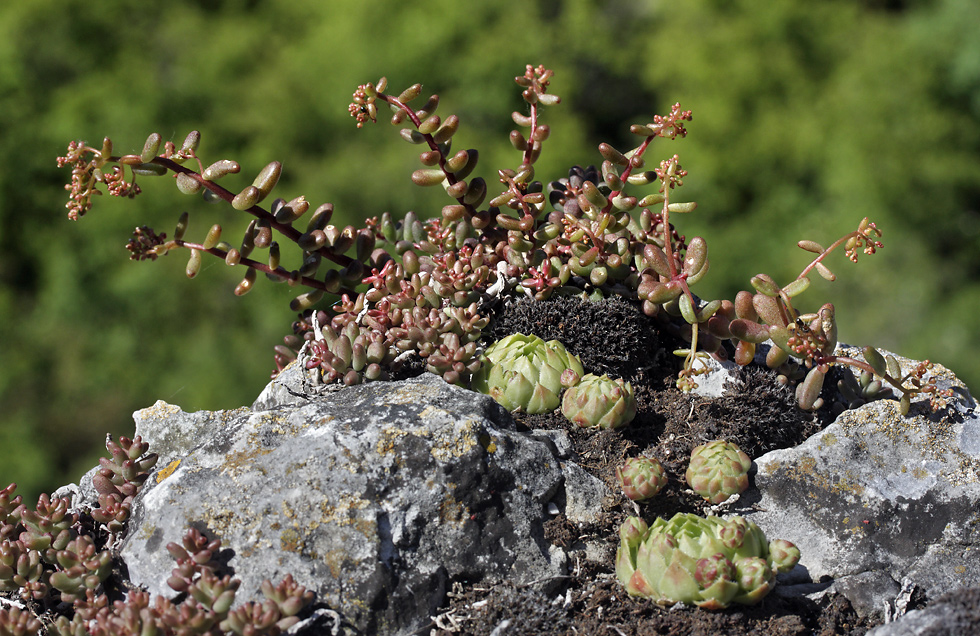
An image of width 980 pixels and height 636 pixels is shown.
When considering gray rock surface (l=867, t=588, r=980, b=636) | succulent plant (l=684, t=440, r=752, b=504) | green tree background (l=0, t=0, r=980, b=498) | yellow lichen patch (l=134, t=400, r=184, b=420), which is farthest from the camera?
green tree background (l=0, t=0, r=980, b=498)

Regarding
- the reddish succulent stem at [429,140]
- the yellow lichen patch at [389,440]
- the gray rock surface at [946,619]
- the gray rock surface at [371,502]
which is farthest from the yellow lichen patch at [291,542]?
the gray rock surface at [946,619]

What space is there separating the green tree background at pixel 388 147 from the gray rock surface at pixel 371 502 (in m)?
5.35

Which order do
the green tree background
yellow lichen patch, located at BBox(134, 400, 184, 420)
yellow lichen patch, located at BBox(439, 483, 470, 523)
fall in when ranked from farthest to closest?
1. the green tree background
2. yellow lichen patch, located at BBox(134, 400, 184, 420)
3. yellow lichen patch, located at BBox(439, 483, 470, 523)

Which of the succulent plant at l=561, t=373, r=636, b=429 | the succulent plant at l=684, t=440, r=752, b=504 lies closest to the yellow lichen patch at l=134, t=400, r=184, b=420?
the succulent plant at l=561, t=373, r=636, b=429

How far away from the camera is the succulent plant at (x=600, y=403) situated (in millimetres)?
1668

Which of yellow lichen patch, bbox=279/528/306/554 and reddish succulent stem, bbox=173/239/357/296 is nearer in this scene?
yellow lichen patch, bbox=279/528/306/554

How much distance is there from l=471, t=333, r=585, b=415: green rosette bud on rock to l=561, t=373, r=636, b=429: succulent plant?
0.19ft

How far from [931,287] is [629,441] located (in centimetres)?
712

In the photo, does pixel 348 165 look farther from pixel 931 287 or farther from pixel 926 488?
pixel 926 488

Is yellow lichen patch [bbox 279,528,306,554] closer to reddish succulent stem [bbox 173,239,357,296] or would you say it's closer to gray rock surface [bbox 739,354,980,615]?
reddish succulent stem [bbox 173,239,357,296]

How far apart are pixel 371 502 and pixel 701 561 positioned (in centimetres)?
58

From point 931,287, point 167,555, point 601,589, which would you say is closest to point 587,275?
point 601,589

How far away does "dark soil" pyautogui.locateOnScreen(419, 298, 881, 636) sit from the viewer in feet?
4.65

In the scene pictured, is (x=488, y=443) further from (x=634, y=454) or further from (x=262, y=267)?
(x=262, y=267)
